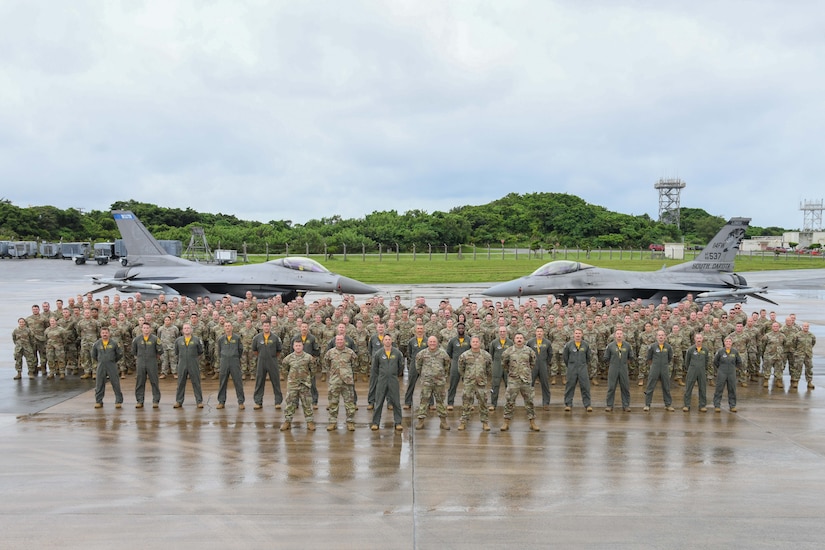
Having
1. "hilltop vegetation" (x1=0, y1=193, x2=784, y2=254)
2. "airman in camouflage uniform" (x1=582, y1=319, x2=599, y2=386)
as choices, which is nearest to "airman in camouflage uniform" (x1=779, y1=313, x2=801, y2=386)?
"airman in camouflage uniform" (x1=582, y1=319, x2=599, y2=386)

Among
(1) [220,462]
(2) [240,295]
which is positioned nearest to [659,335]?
(1) [220,462]

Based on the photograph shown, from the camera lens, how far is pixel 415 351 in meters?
Answer: 9.70

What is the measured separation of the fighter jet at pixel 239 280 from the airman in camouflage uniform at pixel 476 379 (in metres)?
11.8

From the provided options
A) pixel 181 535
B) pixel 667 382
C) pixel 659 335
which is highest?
pixel 659 335

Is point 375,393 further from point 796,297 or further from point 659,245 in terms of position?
point 659,245

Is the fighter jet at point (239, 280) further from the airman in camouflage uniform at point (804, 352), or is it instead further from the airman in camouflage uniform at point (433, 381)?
the airman in camouflage uniform at point (804, 352)

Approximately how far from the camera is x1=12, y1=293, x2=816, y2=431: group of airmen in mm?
8750

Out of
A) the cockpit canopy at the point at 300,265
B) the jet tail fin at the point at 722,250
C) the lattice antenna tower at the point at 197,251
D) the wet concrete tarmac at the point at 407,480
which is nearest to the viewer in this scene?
the wet concrete tarmac at the point at 407,480

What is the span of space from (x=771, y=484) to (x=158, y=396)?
883 centimetres

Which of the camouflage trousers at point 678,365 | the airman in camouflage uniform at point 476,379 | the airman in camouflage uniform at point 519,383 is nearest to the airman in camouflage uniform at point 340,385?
the airman in camouflage uniform at point 476,379

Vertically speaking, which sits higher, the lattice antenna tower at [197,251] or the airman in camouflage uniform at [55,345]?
the lattice antenna tower at [197,251]

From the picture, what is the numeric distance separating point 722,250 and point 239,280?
17237mm

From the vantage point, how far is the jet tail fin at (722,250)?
70.7ft

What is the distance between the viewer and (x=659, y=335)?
9.69 metres
